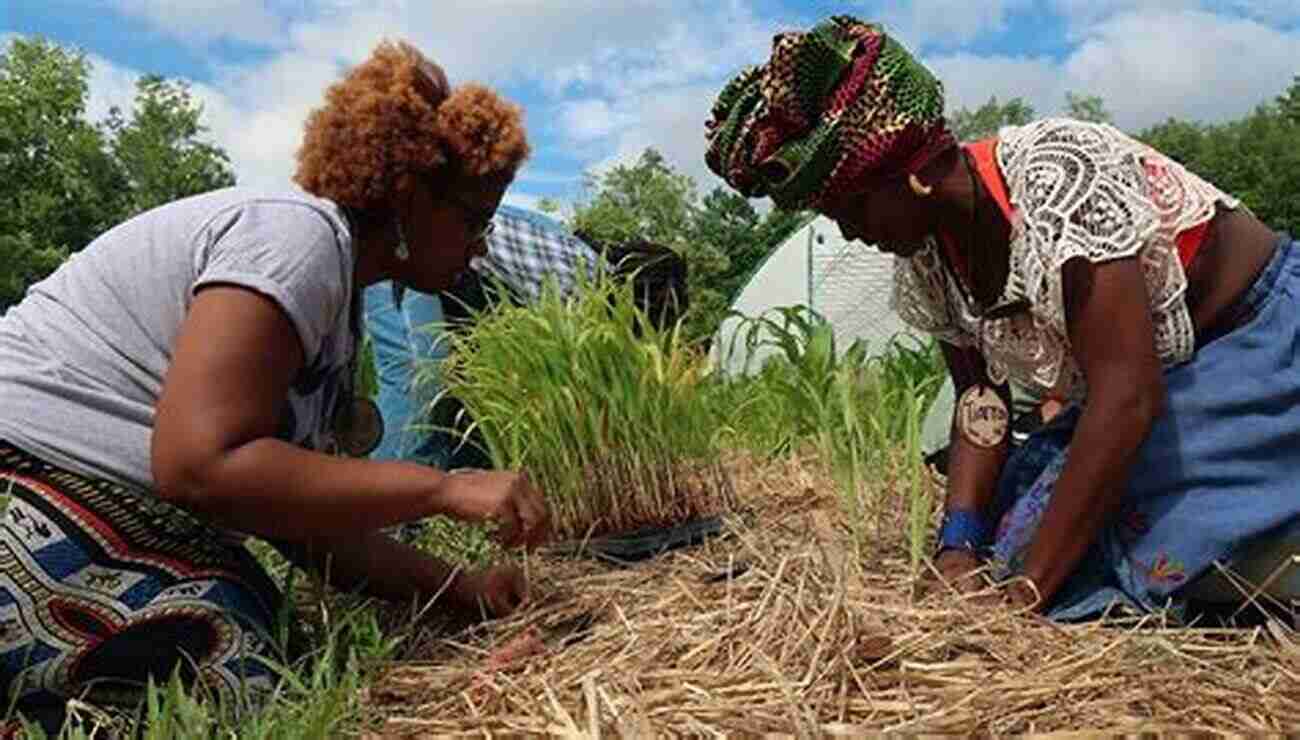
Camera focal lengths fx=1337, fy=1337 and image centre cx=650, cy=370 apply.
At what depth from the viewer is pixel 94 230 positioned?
24.0 m

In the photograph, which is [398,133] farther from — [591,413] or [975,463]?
[975,463]

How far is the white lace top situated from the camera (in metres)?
1.81

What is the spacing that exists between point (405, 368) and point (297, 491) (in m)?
1.70

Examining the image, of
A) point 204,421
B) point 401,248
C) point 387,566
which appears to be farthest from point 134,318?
A: point 387,566

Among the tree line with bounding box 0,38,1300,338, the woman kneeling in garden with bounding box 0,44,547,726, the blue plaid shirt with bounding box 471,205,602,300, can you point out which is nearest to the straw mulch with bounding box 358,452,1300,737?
the woman kneeling in garden with bounding box 0,44,547,726

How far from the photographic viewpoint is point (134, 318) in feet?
5.66

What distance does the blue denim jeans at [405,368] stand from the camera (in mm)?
2990

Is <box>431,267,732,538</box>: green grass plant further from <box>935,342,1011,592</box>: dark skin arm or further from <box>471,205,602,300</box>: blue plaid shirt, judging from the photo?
<box>471,205,602,300</box>: blue plaid shirt

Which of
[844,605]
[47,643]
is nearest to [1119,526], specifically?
[844,605]

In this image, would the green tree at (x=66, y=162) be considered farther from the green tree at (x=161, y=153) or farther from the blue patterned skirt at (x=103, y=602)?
the blue patterned skirt at (x=103, y=602)

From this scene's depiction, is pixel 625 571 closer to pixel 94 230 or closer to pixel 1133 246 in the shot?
pixel 1133 246

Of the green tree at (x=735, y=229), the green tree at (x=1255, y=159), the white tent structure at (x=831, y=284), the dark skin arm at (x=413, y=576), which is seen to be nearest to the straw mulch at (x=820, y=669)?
the dark skin arm at (x=413, y=576)

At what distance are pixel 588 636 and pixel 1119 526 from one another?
0.77 m

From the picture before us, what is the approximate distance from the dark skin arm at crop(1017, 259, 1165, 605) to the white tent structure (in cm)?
546
